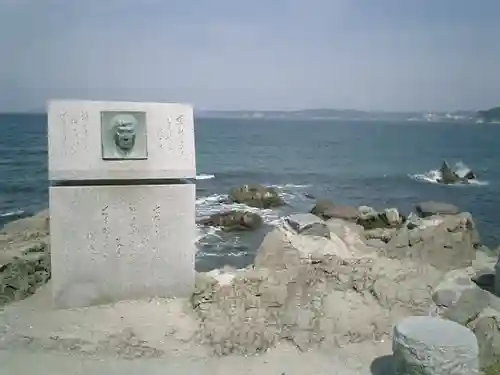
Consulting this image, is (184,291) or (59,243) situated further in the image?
(184,291)

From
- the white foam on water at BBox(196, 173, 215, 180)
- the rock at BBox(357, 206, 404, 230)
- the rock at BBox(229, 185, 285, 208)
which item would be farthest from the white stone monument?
the white foam on water at BBox(196, 173, 215, 180)

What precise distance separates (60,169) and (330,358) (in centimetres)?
192

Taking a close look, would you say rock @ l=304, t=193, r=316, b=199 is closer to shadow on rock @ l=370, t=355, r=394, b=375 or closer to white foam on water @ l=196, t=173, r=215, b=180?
white foam on water @ l=196, t=173, r=215, b=180

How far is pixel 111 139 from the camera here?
304cm

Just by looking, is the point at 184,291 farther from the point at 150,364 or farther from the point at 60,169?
the point at 60,169

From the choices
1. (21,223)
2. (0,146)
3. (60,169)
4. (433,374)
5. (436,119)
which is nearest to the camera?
(433,374)

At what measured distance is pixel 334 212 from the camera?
9203 millimetres

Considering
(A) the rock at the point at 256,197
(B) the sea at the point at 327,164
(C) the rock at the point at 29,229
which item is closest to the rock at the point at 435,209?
(B) the sea at the point at 327,164

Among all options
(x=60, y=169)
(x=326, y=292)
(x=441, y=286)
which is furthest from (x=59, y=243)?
(x=441, y=286)

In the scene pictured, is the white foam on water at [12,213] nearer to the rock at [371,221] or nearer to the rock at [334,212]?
the rock at [334,212]

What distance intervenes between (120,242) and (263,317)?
1.01 meters

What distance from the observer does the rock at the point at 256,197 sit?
11445 mm

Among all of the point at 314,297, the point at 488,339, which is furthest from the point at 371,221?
the point at 488,339

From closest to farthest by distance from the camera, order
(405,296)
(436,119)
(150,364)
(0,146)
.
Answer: (150,364)
(405,296)
(436,119)
(0,146)
